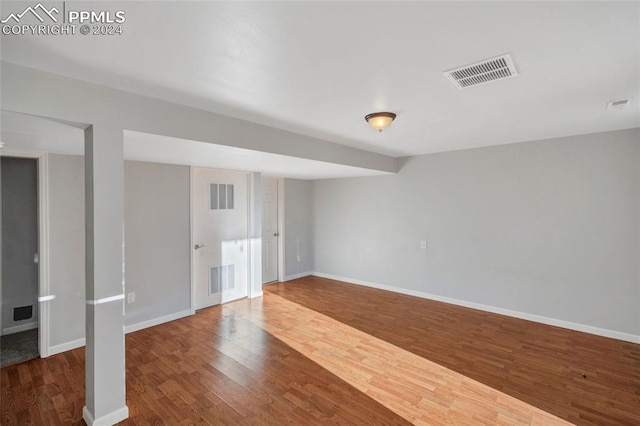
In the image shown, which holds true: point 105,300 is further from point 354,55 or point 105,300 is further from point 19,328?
point 19,328

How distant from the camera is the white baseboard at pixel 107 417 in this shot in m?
2.09

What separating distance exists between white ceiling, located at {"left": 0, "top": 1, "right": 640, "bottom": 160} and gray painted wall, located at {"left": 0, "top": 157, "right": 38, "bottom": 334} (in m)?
3.08

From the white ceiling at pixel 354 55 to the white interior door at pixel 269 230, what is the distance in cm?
328

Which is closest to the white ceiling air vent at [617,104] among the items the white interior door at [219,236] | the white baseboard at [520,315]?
the white baseboard at [520,315]

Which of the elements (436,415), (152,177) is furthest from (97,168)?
(436,415)

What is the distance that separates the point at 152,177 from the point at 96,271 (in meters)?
2.15

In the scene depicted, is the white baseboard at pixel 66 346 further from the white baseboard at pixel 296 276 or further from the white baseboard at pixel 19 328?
the white baseboard at pixel 296 276

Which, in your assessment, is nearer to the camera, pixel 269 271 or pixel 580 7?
pixel 580 7

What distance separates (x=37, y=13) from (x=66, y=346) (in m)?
3.47

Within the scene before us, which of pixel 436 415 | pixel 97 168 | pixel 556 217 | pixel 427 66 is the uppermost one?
pixel 427 66

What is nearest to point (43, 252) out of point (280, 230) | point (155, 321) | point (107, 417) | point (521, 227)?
point (155, 321)

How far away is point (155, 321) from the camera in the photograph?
3932 millimetres

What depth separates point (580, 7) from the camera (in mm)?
1319

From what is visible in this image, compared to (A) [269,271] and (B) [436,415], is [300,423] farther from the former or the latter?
(A) [269,271]
